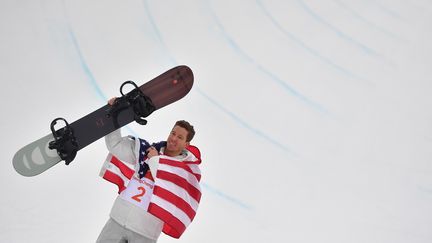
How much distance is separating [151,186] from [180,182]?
152 millimetres

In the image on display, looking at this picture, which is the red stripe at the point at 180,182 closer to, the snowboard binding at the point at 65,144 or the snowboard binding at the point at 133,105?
the snowboard binding at the point at 133,105

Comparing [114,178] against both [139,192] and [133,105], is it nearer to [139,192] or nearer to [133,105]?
[139,192]

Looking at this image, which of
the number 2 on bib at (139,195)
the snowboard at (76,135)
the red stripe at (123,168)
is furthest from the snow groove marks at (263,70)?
the number 2 on bib at (139,195)

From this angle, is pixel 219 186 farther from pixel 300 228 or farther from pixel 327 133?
pixel 327 133

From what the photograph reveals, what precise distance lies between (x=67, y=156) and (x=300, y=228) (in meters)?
1.60

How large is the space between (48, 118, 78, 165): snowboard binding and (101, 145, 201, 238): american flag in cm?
20

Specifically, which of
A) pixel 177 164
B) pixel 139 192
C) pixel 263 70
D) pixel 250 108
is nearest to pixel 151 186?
pixel 139 192

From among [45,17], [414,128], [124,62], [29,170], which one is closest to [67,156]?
[29,170]

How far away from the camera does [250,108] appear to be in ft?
16.1

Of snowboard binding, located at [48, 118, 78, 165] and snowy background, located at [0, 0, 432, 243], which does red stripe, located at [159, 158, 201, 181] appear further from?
snowy background, located at [0, 0, 432, 243]

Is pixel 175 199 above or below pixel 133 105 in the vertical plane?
below

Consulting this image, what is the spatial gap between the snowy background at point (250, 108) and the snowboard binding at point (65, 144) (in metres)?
0.58

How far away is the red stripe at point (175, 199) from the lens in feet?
10.3

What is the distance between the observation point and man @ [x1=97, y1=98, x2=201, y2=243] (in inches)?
123
